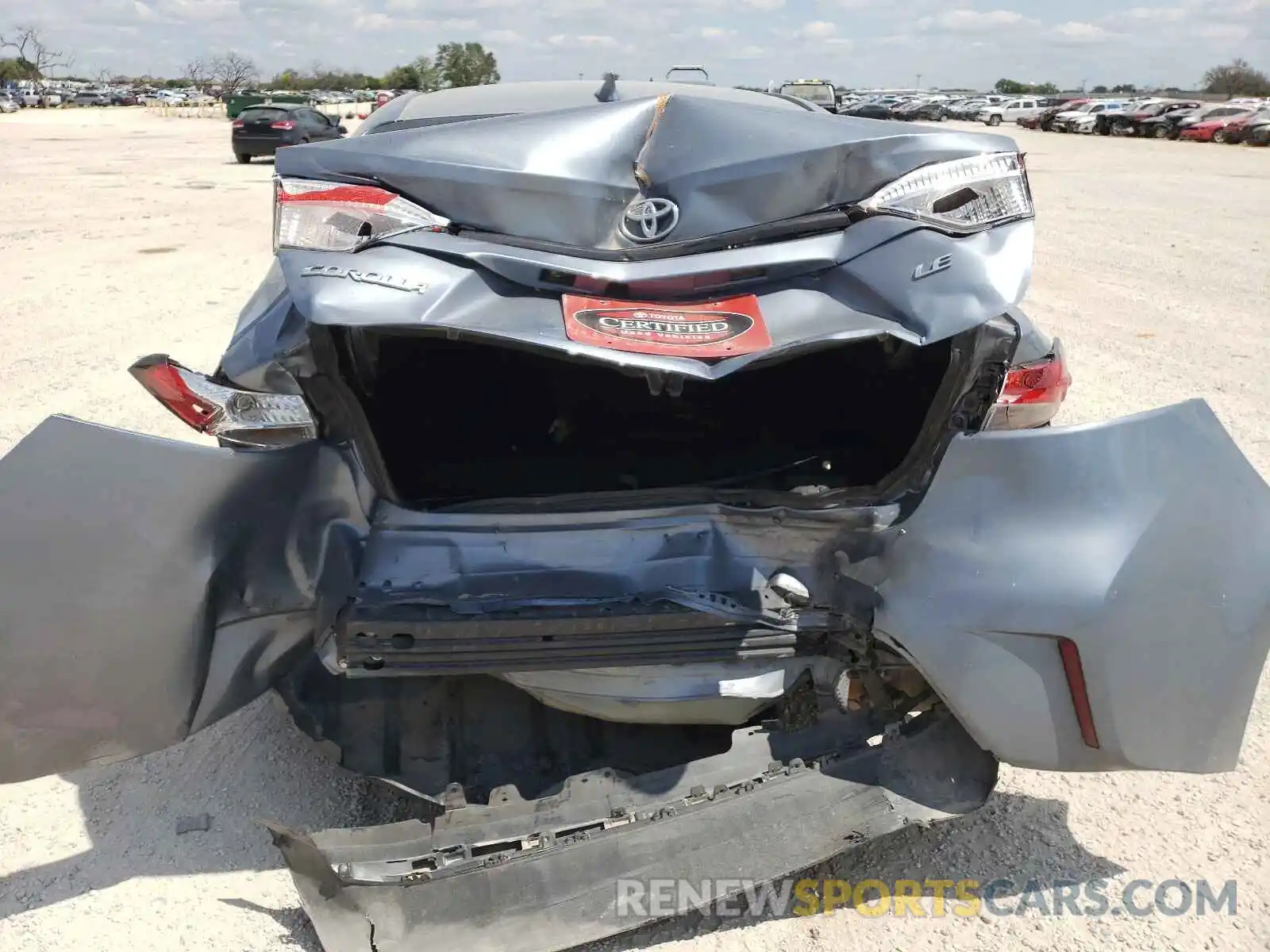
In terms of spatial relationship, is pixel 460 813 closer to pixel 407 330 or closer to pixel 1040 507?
pixel 407 330

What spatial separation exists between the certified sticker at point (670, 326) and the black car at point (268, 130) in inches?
810

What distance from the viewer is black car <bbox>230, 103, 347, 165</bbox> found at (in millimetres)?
20578

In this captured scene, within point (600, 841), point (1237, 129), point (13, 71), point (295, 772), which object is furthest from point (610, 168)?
point (13, 71)

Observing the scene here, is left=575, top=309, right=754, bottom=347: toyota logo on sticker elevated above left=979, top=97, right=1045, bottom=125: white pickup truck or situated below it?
above

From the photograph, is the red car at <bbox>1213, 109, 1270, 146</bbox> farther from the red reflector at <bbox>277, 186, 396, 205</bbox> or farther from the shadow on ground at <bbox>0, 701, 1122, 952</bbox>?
the red reflector at <bbox>277, 186, 396, 205</bbox>

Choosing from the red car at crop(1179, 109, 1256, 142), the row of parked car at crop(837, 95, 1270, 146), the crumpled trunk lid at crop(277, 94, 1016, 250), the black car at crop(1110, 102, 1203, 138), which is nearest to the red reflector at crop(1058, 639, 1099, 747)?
the crumpled trunk lid at crop(277, 94, 1016, 250)

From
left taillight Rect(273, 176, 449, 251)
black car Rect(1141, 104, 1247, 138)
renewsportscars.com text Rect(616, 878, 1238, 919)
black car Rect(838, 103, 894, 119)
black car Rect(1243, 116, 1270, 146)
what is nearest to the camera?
left taillight Rect(273, 176, 449, 251)

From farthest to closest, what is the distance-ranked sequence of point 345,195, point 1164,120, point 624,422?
point 1164,120 < point 624,422 < point 345,195

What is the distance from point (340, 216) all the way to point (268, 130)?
837 inches

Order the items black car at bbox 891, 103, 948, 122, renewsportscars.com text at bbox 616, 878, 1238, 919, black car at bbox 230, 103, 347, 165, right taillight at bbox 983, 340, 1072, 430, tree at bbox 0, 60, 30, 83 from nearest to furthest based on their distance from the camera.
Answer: renewsportscars.com text at bbox 616, 878, 1238, 919, right taillight at bbox 983, 340, 1072, 430, black car at bbox 230, 103, 347, 165, black car at bbox 891, 103, 948, 122, tree at bbox 0, 60, 30, 83

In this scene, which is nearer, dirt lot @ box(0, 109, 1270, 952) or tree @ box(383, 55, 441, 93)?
dirt lot @ box(0, 109, 1270, 952)

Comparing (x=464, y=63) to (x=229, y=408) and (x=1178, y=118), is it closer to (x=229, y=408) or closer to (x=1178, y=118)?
(x=1178, y=118)

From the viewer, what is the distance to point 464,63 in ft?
144

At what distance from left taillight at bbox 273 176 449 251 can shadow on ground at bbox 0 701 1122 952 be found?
1.47m
